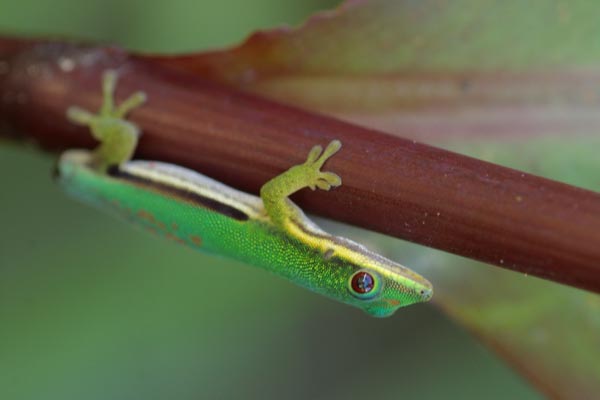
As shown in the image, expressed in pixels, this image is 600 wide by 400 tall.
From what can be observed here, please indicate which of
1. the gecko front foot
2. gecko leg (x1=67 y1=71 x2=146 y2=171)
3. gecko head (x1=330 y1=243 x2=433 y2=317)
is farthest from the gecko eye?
gecko leg (x1=67 y1=71 x2=146 y2=171)

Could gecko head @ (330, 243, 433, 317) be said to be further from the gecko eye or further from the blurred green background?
the blurred green background

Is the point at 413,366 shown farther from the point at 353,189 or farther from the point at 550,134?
the point at 353,189

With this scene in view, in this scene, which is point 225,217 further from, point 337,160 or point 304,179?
point 337,160

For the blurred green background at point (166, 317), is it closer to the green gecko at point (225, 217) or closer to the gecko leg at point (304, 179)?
the green gecko at point (225, 217)

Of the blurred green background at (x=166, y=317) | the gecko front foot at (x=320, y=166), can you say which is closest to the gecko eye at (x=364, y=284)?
the gecko front foot at (x=320, y=166)

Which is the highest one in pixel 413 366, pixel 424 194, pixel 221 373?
pixel 413 366

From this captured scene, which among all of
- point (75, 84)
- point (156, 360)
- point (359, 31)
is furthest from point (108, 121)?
point (156, 360)

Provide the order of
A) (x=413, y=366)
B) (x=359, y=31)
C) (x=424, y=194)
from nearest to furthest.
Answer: (x=424, y=194) → (x=359, y=31) → (x=413, y=366)

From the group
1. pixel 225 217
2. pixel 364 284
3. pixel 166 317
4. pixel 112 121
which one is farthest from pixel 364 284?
pixel 166 317
